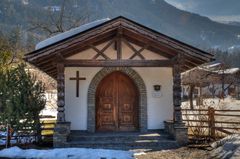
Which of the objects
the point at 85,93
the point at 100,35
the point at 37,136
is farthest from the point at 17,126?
the point at 100,35

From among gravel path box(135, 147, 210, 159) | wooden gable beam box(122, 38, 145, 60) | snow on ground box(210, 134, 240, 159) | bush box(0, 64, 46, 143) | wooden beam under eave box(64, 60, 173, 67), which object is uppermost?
wooden gable beam box(122, 38, 145, 60)

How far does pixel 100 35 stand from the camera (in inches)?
461

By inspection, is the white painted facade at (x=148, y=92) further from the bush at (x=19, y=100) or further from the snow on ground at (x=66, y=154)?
the snow on ground at (x=66, y=154)

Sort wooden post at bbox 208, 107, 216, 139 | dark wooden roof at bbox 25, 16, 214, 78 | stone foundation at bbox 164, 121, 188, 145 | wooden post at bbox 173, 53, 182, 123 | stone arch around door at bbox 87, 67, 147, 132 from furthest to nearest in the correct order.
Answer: stone arch around door at bbox 87, 67, 147, 132, wooden post at bbox 208, 107, 216, 139, wooden post at bbox 173, 53, 182, 123, stone foundation at bbox 164, 121, 188, 145, dark wooden roof at bbox 25, 16, 214, 78

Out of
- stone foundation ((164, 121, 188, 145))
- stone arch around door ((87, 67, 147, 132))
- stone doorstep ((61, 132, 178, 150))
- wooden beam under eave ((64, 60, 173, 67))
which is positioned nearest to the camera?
stone doorstep ((61, 132, 178, 150))

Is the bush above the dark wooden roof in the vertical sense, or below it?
below

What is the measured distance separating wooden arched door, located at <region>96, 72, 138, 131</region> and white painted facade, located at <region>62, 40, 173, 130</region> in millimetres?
552

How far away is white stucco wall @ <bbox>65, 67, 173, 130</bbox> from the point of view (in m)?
12.8

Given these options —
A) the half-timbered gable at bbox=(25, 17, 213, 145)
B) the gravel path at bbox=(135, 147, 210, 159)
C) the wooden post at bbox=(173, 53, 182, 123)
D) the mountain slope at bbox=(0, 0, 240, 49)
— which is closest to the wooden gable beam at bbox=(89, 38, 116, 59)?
the half-timbered gable at bbox=(25, 17, 213, 145)

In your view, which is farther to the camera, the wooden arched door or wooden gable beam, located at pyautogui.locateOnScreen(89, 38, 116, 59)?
the wooden arched door

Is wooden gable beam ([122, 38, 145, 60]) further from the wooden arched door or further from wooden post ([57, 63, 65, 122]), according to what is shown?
wooden post ([57, 63, 65, 122])

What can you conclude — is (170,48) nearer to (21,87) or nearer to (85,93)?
(85,93)

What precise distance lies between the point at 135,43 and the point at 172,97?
2.50 meters

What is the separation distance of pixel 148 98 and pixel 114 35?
2.72 m
